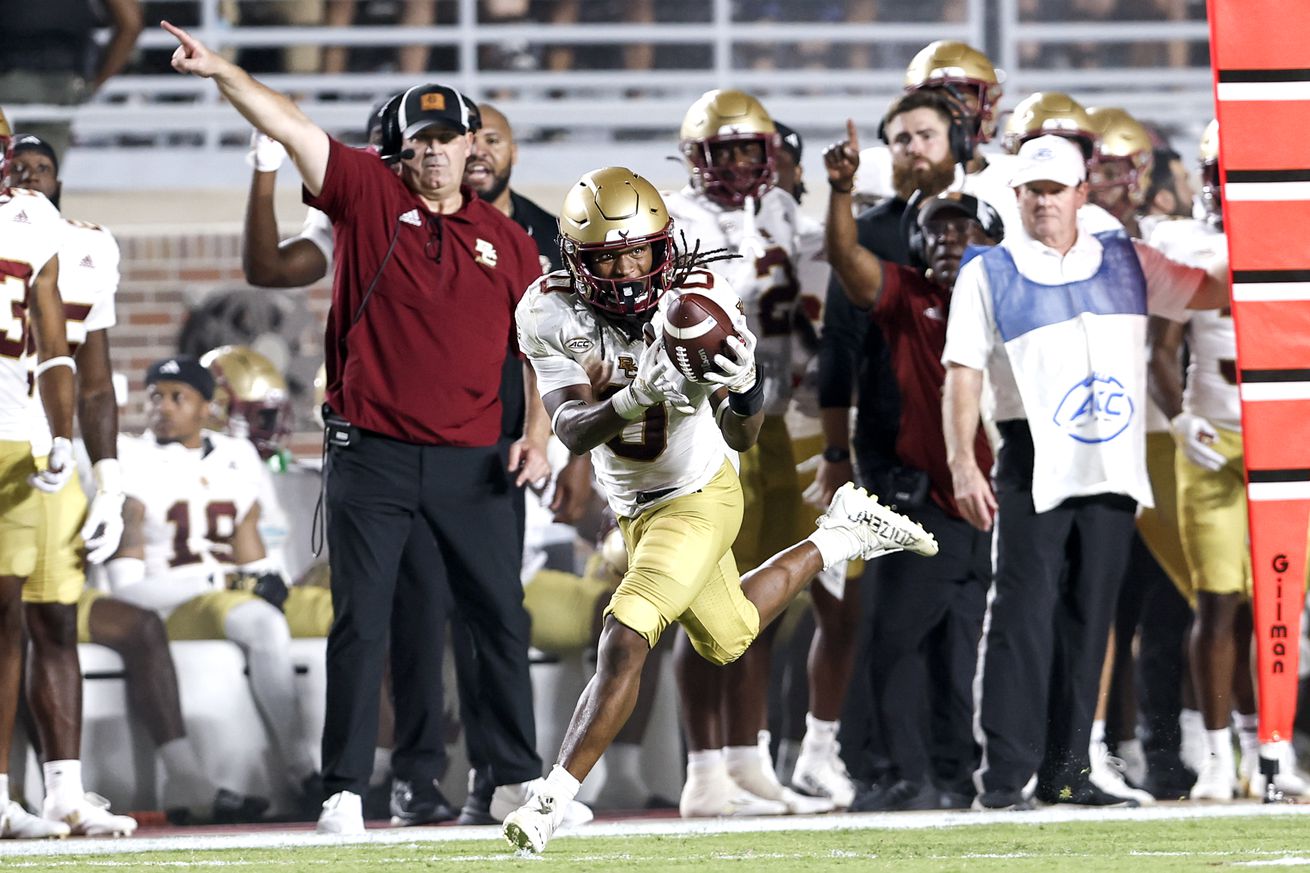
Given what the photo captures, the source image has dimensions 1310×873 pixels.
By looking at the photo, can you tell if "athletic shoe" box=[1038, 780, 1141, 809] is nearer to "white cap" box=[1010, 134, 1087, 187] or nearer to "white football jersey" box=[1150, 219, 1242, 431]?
"white football jersey" box=[1150, 219, 1242, 431]

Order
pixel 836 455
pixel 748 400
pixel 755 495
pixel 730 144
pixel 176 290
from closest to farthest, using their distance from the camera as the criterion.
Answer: pixel 748 400 < pixel 836 455 < pixel 755 495 < pixel 730 144 < pixel 176 290

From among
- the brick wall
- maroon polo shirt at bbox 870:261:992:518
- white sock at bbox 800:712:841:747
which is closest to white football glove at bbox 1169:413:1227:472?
maroon polo shirt at bbox 870:261:992:518

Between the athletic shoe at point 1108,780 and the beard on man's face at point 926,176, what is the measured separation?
1551 mm

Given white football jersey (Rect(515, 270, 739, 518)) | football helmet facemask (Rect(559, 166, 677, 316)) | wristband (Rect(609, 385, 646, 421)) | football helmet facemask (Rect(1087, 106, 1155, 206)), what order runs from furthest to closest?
football helmet facemask (Rect(1087, 106, 1155, 206)), white football jersey (Rect(515, 270, 739, 518)), football helmet facemask (Rect(559, 166, 677, 316)), wristband (Rect(609, 385, 646, 421))

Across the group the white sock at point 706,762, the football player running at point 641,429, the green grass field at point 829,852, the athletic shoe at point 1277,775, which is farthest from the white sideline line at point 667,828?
the football player running at point 641,429

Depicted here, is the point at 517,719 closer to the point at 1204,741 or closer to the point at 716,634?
the point at 716,634

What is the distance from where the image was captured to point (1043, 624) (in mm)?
5242

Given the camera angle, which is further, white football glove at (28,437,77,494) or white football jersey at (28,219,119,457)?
white football jersey at (28,219,119,457)

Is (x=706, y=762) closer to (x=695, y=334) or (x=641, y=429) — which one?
(x=641, y=429)

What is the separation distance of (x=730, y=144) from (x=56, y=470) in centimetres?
198

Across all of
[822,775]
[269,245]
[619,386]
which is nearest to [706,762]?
[822,775]

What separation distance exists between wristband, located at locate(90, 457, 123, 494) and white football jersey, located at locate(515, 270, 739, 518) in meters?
1.38

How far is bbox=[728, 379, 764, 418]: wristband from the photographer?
165 inches

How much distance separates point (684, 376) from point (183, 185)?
7.17 meters
